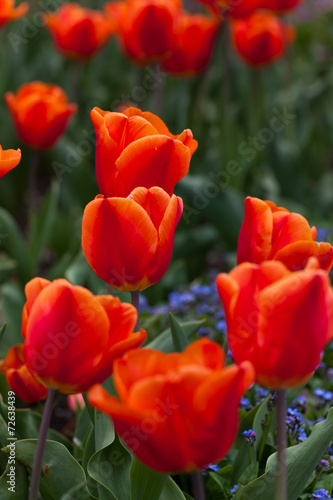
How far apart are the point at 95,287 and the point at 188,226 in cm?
119

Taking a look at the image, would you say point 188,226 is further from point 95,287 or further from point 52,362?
point 52,362

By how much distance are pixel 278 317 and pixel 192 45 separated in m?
2.32

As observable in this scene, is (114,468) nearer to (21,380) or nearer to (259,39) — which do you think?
(21,380)

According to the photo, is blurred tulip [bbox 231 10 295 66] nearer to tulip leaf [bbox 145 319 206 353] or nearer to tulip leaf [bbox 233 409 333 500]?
tulip leaf [bbox 145 319 206 353]

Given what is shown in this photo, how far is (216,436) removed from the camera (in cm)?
67

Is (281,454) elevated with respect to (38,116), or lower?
elevated

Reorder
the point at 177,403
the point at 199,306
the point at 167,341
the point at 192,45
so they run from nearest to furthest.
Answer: the point at 177,403 → the point at 167,341 → the point at 199,306 → the point at 192,45

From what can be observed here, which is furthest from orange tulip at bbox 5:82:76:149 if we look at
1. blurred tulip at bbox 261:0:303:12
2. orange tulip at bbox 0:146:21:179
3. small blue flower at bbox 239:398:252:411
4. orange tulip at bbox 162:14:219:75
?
orange tulip at bbox 0:146:21:179

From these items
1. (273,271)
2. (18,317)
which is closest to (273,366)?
(273,271)

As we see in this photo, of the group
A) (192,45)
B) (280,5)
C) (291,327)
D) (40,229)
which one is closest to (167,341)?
(291,327)

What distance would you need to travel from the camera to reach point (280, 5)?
2.85m

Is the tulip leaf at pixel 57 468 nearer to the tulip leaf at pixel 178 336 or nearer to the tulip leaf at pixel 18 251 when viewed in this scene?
the tulip leaf at pixel 178 336

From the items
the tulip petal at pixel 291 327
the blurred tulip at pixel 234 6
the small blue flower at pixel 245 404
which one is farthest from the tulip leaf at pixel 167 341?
the blurred tulip at pixel 234 6

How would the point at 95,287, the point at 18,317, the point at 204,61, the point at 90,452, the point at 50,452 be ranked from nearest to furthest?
1. the point at 50,452
2. the point at 90,452
3. the point at 95,287
4. the point at 18,317
5. the point at 204,61
